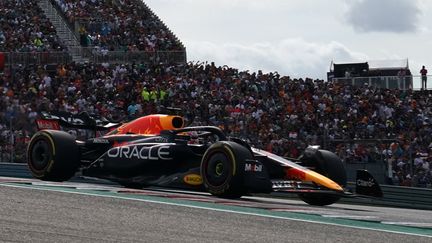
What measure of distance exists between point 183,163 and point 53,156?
78.4 inches

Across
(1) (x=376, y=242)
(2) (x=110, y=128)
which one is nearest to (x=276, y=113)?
(2) (x=110, y=128)

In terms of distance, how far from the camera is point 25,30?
103 feet

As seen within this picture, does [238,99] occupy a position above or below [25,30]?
below

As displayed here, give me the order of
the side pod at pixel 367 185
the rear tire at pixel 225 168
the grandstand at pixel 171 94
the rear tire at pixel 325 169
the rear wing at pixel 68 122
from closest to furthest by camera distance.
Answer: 1. the rear tire at pixel 225 168
2. the side pod at pixel 367 185
3. the rear tire at pixel 325 169
4. the rear wing at pixel 68 122
5. the grandstand at pixel 171 94

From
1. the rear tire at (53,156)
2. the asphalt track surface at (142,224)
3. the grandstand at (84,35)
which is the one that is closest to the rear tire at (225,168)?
the asphalt track surface at (142,224)

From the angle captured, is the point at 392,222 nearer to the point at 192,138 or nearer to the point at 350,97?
the point at 192,138

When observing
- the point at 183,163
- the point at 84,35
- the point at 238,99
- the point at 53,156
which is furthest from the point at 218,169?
the point at 84,35

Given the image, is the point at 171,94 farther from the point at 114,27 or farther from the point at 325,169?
the point at 325,169

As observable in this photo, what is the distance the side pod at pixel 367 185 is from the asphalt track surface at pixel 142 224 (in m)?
2.23

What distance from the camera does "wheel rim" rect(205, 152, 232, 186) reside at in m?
11.6

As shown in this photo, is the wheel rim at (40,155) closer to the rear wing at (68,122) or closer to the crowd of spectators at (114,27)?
the rear wing at (68,122)

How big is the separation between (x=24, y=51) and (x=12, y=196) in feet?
66.5

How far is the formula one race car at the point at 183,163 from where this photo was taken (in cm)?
1162

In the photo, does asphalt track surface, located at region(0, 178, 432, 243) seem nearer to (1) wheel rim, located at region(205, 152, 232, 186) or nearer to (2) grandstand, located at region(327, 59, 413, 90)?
(1) wheel rim, located at region(205, 152, 232, 186)
